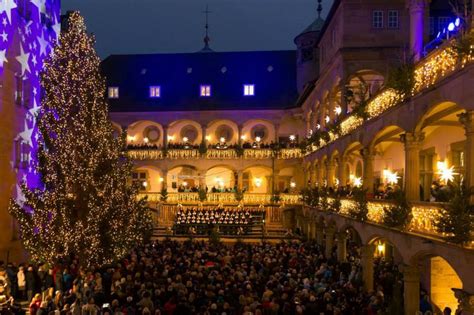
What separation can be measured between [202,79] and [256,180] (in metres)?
11.2

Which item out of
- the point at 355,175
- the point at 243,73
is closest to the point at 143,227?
the point at 355,175

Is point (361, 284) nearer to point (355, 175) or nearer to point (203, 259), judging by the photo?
point (203, 259)

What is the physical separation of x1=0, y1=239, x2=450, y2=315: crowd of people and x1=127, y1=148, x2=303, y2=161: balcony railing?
20931 mm

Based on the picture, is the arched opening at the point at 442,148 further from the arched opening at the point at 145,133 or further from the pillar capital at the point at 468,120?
the arched opening at the point at 145,133

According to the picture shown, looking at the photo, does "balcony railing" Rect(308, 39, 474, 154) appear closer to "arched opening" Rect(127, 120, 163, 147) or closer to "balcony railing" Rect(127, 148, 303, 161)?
"balcony railing" Rect(127, 148, 303, 161)

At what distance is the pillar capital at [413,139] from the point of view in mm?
17609

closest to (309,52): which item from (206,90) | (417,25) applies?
(206,90)

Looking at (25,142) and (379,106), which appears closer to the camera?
(379,106)

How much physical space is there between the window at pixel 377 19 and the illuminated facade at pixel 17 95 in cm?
1682

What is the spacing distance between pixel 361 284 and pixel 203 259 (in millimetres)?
7772

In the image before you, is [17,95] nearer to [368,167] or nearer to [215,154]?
[368,167]

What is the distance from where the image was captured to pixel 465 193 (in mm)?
12406

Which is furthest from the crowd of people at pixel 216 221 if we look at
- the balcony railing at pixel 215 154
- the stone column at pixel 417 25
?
the stone column at pixel 417 25

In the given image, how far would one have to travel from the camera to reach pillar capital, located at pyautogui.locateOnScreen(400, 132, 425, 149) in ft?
57.8
